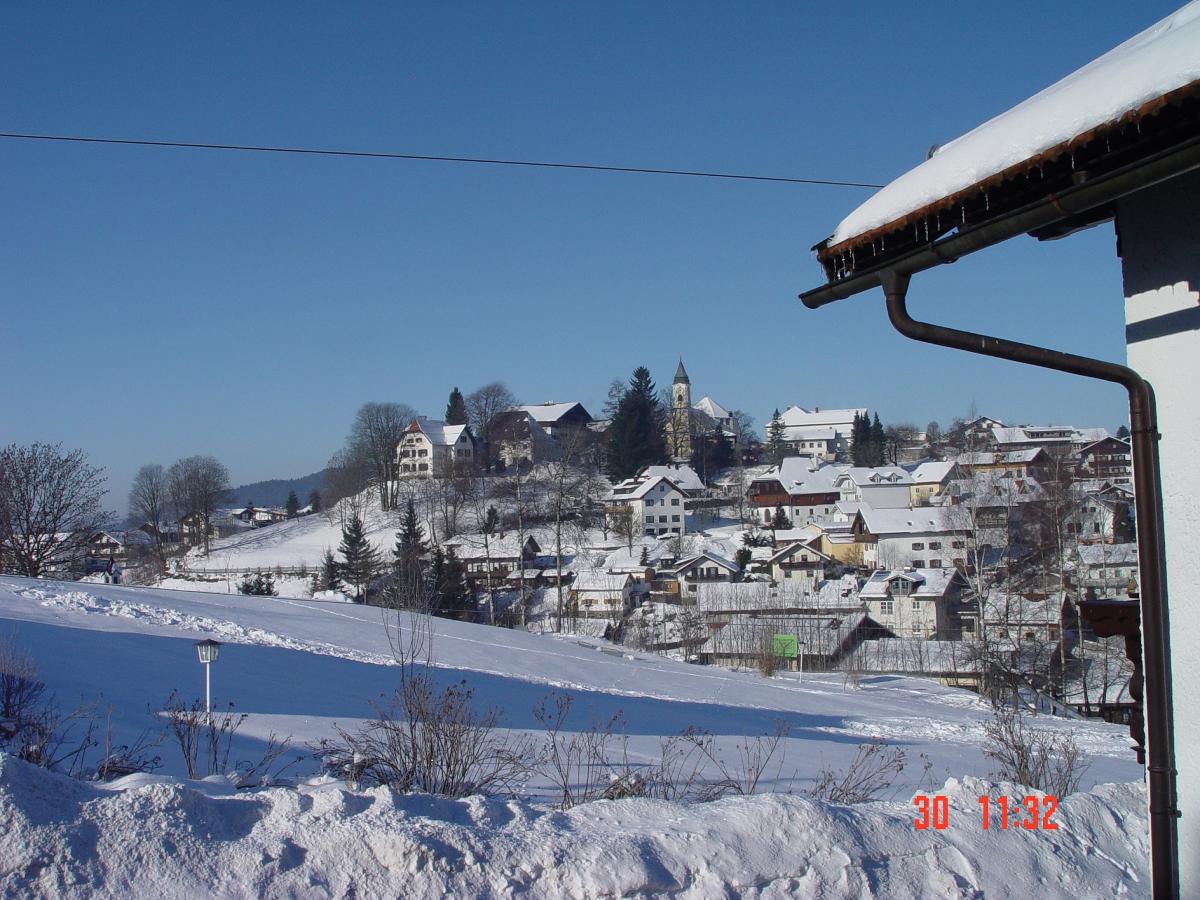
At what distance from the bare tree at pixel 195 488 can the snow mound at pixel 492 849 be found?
74.9 meters

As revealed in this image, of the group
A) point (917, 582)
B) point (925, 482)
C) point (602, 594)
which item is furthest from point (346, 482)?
point (917, 582)

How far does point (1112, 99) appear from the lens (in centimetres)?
206

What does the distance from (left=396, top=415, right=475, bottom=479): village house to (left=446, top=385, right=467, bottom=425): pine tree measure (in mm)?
5252

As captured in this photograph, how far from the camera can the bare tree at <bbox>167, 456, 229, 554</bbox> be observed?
72688mm

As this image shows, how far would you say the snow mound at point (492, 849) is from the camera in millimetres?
2328

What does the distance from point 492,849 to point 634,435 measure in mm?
75740

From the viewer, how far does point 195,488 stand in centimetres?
7331

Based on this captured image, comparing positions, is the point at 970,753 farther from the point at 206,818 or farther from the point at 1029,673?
the point at 1029,673

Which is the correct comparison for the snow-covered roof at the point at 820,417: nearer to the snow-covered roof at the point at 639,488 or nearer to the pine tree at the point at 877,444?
the pine tree at the point at 877,444

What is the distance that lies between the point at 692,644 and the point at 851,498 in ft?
→ 124

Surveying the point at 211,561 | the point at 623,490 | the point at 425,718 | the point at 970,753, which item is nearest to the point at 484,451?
the point at 623,490

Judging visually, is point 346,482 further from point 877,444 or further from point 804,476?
point 877,444

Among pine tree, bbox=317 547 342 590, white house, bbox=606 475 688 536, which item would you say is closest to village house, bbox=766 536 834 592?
white house, bbox=606 475 688 536

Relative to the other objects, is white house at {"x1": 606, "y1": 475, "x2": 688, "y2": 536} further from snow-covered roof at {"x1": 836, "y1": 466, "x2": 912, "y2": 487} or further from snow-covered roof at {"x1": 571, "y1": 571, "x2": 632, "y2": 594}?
snow-covered roof at {"x1": 571, "y1": 571, "x2": 632, "y2": 594}
